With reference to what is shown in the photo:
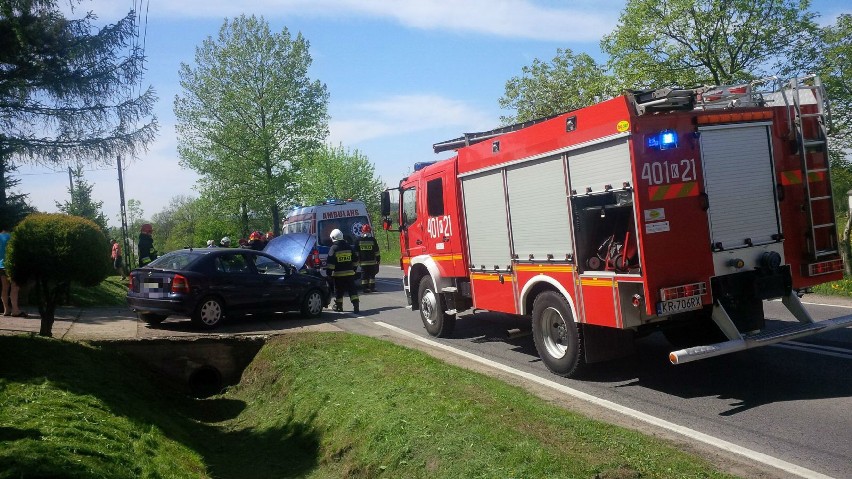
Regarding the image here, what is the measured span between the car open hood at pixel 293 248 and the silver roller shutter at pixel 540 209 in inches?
360

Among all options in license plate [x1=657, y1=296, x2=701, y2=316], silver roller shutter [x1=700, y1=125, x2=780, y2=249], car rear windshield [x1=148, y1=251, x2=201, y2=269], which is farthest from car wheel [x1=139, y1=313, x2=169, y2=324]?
silver roller shutter [x1=700, y1=125, x2=780, y2=249]

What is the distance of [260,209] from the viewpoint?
128ft

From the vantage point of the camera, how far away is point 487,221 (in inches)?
376

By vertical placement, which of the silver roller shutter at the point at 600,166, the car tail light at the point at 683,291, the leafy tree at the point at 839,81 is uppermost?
the leafy tree at the point at 839,81

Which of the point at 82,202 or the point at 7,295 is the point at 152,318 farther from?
the point at 82,202

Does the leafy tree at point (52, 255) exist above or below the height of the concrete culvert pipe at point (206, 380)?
above

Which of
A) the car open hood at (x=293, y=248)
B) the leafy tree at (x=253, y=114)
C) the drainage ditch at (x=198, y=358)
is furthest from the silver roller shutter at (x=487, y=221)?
the leafy tree at (x=253, y=114)

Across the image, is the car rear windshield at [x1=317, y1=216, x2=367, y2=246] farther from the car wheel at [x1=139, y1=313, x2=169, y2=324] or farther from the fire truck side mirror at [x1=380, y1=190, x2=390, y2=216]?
the car wheel at [x1=139, y1=313, x2=169, y2=324]

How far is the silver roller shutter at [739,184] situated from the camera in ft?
22.8

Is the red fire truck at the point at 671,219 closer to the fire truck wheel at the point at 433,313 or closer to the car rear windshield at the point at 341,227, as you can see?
the fire truck wheel at the point at 433,313

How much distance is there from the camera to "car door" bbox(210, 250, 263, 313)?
1230 centimetres

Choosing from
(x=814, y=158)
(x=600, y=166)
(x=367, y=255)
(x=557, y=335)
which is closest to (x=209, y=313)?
(x=367, y=255)

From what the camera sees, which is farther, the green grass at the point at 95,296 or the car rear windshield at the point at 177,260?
the green grass at the point at 95,296

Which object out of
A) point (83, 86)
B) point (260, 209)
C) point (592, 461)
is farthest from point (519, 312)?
point (260, 209)
